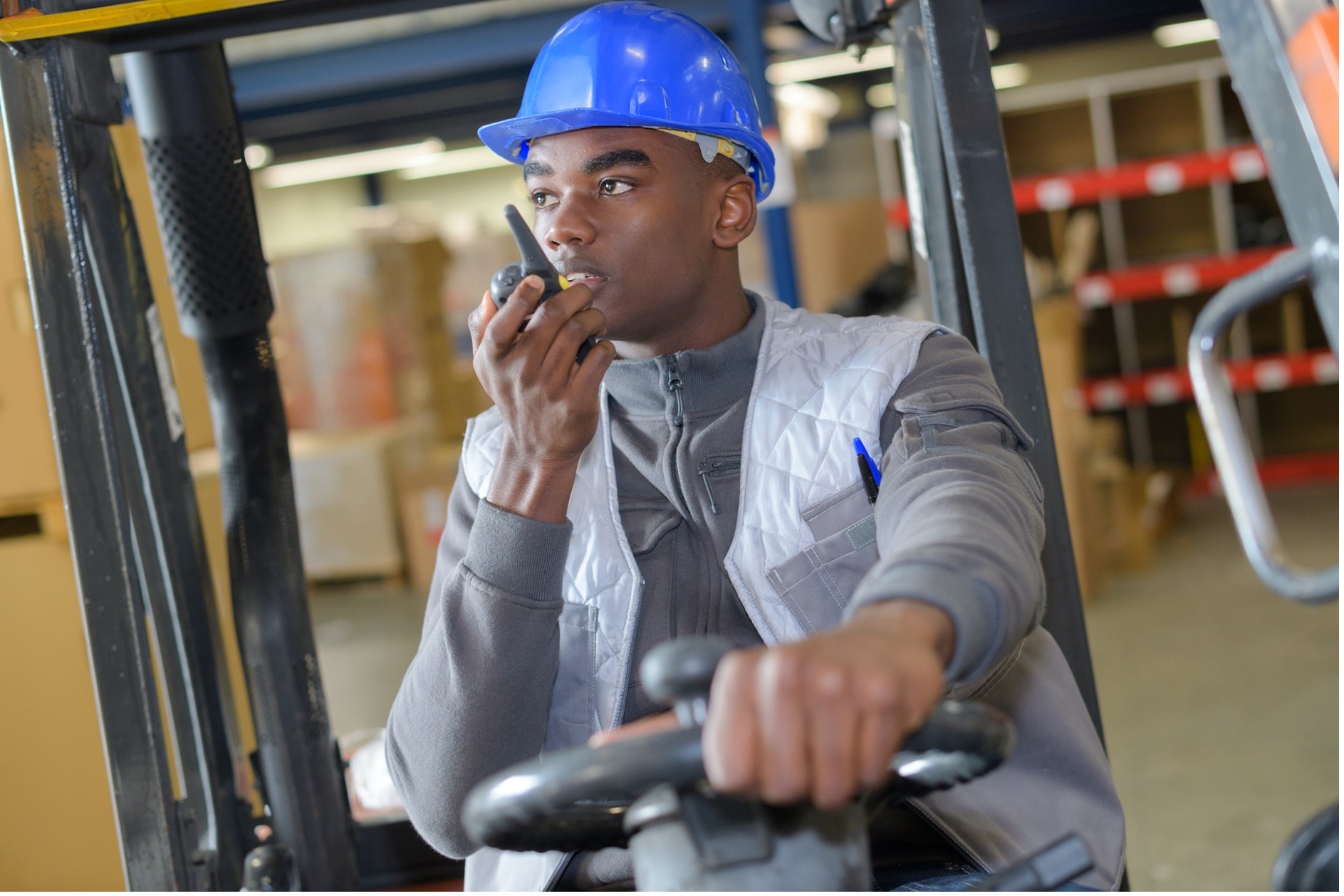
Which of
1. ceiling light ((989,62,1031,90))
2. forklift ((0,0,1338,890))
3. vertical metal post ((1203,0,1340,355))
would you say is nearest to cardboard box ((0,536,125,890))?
forklift ((0,0,1338,890))

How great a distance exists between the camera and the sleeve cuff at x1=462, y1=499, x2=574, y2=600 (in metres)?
1.50

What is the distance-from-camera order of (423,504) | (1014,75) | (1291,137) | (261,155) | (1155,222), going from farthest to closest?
(1014,75), (261,155), (1155,222), (423,504), (1291,137)

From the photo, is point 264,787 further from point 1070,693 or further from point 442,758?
point 1070,693

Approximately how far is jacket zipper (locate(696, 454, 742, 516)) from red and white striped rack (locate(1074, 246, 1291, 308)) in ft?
23.4

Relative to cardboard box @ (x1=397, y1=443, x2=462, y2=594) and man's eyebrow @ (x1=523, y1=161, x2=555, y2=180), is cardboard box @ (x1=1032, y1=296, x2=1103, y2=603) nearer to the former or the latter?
cardboard box @ (x1=397, y1=443, x2=462, y2=594)

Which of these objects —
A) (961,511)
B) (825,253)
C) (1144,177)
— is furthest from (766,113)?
(961,511)

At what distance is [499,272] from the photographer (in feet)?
5.05

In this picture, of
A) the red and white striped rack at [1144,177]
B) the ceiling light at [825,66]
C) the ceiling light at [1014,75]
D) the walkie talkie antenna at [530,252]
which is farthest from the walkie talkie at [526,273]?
the ceiling light at [1014,75]

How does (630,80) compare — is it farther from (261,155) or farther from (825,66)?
(261,155)

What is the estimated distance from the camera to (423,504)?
7.96m

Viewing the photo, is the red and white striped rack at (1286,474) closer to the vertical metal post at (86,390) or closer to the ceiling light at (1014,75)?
the ceiling light at (1014,75)

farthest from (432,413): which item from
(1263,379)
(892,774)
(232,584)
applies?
(892,774)

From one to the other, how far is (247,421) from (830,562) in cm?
103

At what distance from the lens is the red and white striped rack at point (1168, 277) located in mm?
8523
